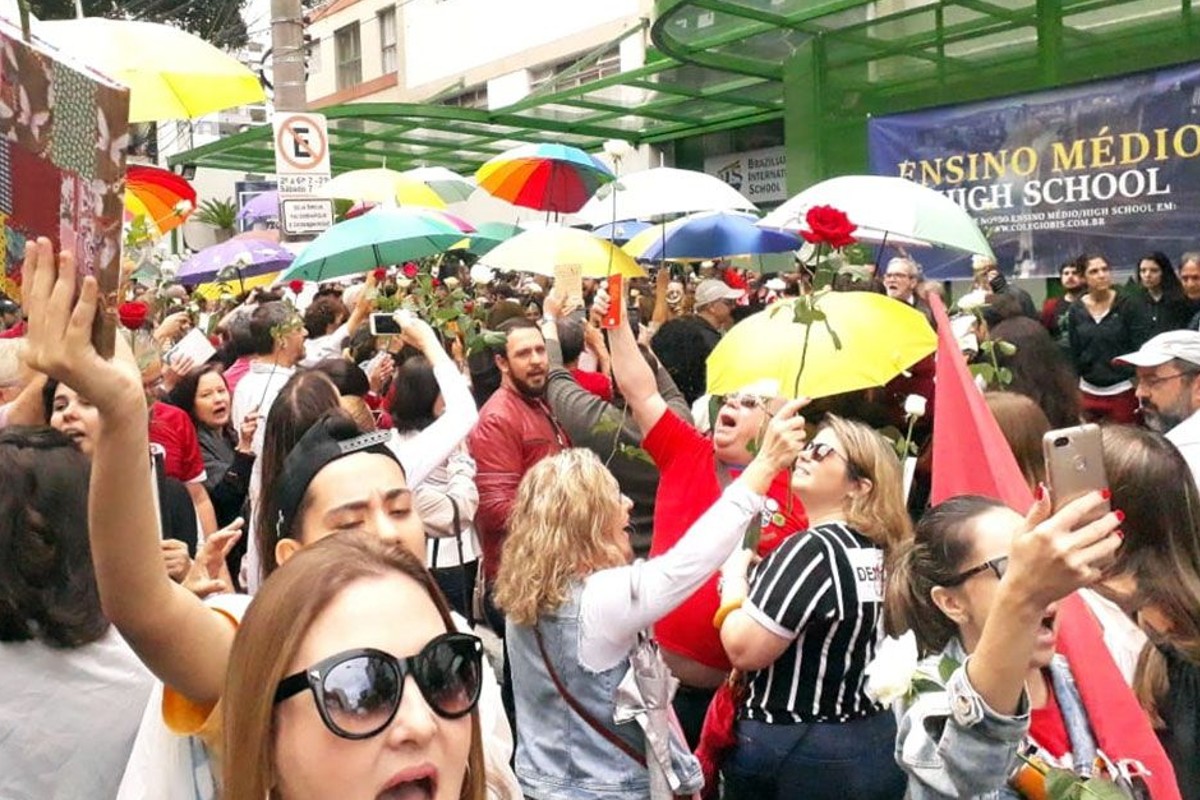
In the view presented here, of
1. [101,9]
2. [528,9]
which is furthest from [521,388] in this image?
[101,9]

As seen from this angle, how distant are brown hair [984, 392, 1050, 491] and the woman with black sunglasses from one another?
5.02 feet

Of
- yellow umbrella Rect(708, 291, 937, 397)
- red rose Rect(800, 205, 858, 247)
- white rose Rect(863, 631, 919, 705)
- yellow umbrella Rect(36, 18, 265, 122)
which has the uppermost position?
yellow umbrella Rect(36, 18, 265, 122)

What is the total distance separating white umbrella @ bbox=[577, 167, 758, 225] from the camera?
8867 millimetres

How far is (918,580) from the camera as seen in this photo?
108 inches

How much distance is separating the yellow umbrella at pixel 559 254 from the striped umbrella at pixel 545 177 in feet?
6.21

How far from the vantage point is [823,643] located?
3635 millimetres

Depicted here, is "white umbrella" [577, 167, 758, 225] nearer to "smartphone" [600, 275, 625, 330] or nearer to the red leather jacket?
the red leather jacket

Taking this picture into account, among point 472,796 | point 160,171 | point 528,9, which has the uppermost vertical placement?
point 528,9

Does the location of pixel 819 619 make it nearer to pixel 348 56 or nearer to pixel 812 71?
pixel 812 71

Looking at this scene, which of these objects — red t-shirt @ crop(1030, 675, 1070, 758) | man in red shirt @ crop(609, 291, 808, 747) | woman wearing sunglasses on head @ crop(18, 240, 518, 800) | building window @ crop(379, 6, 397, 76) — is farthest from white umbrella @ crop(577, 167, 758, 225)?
building window @ crop(379, 6, 397, 76)


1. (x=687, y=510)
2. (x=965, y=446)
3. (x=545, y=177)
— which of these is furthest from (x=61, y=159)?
(x=545, y=177)

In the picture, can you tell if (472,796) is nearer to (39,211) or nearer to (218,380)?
(39,211)

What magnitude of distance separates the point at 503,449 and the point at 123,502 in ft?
12.1

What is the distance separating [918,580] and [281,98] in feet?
25.8
